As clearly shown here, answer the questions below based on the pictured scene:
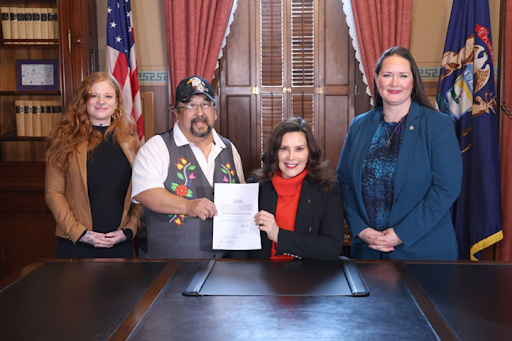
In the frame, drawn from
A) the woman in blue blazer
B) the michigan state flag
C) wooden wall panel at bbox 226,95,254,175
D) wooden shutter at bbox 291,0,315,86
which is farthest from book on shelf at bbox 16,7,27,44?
the michigan state flag

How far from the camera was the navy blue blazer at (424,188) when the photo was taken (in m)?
2.04

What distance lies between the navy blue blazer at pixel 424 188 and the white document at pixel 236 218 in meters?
0.56

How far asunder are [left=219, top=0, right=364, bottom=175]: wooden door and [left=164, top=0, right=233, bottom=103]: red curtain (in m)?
0.25

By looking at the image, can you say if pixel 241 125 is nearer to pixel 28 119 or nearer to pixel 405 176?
pixel 28 119

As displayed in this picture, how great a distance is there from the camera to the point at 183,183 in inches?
87.8

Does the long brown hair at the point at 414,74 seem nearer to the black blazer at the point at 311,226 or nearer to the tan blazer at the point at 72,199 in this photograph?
the black blazer at the point at 311,226

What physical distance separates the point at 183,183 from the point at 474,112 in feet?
8.28

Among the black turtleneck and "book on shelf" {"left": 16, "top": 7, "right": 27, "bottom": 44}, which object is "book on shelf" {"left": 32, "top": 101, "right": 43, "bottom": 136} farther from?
the black turtleneck

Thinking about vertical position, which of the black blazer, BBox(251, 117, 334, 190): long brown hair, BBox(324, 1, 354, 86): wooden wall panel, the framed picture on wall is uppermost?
BBox(324, 1, 354, 86): wooden wall panel

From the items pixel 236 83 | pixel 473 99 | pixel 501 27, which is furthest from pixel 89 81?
pixel 501 27

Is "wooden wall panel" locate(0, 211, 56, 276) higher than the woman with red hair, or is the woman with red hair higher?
the woman with red hair

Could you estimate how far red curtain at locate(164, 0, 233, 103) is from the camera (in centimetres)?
382

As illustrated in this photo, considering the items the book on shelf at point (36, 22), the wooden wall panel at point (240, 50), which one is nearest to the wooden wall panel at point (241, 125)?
the wooden wall panel at point (240, 50)

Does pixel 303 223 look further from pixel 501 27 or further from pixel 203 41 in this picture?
pixel 501 27
